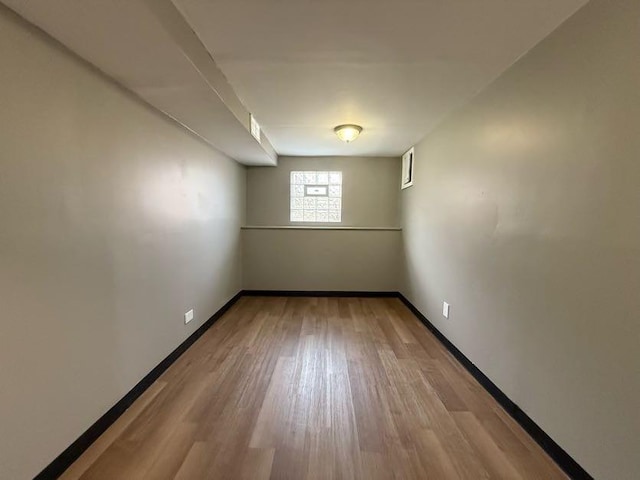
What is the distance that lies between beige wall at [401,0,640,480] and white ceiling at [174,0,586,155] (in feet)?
0.67

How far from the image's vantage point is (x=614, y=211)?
124 centimetres

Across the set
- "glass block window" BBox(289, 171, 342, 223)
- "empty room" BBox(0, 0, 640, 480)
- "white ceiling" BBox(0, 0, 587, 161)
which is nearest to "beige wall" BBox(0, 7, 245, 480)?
"empty room" BBox(0, 0, 640, 480)

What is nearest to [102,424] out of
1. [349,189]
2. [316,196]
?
[316,196]

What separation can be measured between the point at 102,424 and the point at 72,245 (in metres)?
1.02

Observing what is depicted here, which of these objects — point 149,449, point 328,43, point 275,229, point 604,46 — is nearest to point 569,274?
point 604,46

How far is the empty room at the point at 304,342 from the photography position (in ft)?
4.10

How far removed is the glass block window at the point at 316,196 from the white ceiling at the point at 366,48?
7.05ft

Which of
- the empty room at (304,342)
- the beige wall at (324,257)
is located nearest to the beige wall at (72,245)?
the empty room at (304,342)

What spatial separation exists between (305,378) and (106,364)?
1305mm

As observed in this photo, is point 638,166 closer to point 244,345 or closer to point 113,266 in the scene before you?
point 113,266

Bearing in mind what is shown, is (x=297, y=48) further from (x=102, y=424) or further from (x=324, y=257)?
(x=324, y=257)

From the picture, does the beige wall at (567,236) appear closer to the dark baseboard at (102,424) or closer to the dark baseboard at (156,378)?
the dark baseboard at (156,378)

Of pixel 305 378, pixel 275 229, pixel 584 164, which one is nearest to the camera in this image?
pixel 584 164

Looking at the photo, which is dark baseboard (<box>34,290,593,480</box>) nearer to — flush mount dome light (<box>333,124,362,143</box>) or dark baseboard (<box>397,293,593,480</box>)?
dark baseboard (<box>397,293,593,480</box>)
